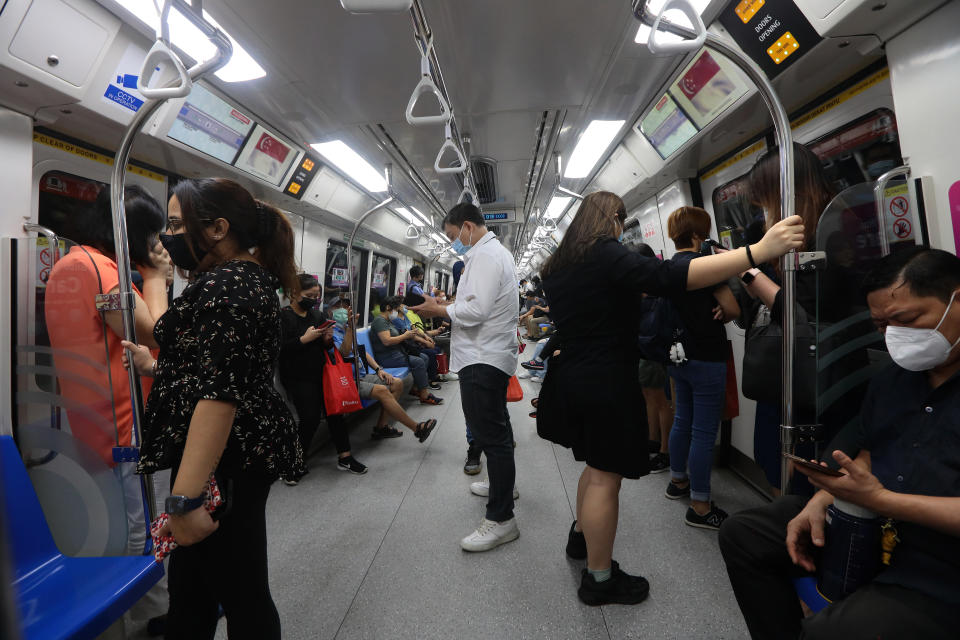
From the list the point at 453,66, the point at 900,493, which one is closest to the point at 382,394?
the point at 453,66

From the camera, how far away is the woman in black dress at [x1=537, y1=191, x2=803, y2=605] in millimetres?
1963

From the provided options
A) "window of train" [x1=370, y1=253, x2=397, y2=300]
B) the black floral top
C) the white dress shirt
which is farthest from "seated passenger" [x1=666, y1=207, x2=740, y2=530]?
"window of train" [x1=370, y1=253, x2=397, y2=300]

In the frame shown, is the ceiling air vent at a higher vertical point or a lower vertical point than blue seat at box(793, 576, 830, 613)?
higher

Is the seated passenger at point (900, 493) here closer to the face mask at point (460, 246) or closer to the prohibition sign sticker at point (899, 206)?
the prohibition sign sticker at point (899, 206)

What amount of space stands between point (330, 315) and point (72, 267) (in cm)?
282

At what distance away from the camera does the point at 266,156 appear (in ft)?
12.4

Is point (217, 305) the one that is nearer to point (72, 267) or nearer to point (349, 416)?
point (72, 267)

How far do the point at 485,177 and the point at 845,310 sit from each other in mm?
4521

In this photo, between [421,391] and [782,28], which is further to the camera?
[421,391]

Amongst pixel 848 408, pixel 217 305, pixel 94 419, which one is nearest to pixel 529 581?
pixel 848 408

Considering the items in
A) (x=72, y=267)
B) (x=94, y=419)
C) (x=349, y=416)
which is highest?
(x=72, y=267)

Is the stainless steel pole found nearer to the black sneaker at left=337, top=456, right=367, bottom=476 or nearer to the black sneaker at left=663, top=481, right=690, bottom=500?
the black sneaker at left=663, top=481, right=690, bottom=500

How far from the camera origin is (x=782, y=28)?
218cm

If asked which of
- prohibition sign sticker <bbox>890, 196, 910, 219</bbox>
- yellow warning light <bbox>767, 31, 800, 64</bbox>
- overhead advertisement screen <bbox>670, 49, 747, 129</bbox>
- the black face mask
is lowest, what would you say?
the black face mask
